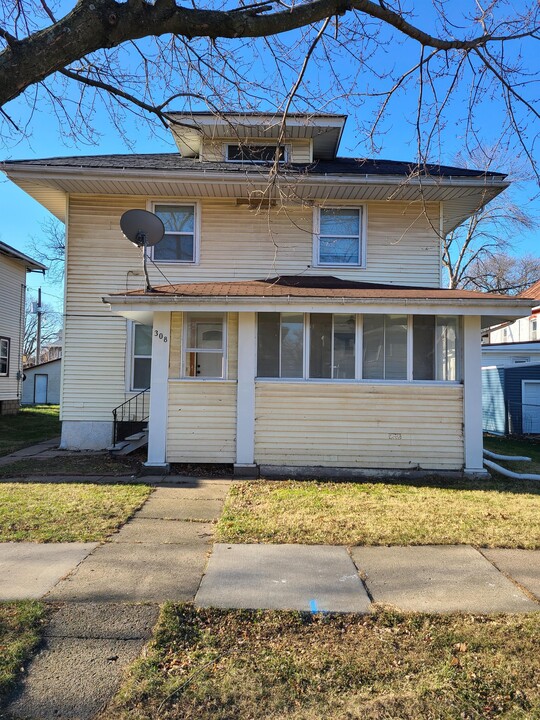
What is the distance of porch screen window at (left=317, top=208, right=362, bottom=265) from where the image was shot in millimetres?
10500

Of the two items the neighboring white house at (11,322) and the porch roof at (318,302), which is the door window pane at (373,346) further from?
the neighboring white house at (11,322)

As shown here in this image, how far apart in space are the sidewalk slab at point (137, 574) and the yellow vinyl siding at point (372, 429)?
3.56 metres

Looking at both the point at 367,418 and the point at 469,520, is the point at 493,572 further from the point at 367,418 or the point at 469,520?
the point at 367,418

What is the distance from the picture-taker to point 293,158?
11.5 metres

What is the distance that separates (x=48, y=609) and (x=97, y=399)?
7404mm

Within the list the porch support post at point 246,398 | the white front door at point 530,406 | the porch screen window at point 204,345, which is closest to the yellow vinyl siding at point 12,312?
the porch screen window at point 204,345

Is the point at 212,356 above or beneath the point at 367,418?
above

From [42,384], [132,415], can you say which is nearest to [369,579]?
[132,415]

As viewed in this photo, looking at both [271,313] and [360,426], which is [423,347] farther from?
[271,313]

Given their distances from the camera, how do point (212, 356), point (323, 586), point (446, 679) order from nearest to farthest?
1. point (446, 679)
2. point (323, 586)
3. point (212, 356)

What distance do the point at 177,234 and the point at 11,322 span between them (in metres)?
12.2

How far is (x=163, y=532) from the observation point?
5.23 m

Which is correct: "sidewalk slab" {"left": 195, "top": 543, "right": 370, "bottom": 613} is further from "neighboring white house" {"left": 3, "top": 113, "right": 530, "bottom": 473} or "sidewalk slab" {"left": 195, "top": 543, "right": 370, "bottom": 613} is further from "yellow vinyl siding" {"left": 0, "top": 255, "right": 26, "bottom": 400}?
"yellow vinyl siding" {"left": 0, "top": 255, "right": 26, "bottom": 400}

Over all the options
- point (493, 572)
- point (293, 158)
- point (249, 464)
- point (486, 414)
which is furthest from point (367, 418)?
point (486, 414)
